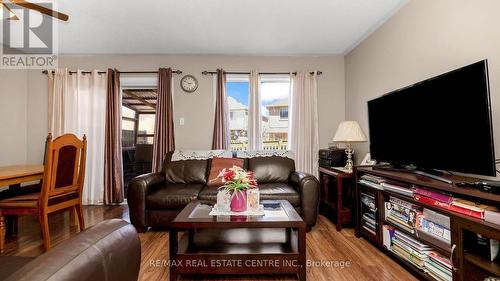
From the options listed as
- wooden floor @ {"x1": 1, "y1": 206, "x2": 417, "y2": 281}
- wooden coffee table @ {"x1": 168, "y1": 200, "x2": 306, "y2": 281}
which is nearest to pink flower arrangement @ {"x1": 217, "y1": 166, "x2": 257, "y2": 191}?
wooden coffee table @ {"x1": 168, "y1": 200, "x2": 306, "y2": 281}

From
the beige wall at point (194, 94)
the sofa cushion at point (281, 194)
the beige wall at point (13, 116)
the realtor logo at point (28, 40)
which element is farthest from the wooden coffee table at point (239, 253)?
the beige wall at point (13, 116)

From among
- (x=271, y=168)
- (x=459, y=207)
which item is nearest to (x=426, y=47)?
(x=459, y=207)

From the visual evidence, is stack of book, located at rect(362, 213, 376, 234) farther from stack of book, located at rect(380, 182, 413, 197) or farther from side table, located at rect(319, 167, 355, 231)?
stack of book, located at rect(380, 182, 413, 197)

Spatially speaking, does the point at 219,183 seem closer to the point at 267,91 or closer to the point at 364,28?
the point at 267,91

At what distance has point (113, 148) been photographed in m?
3.80

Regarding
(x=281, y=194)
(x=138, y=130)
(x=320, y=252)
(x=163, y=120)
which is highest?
(x=163, y=120)

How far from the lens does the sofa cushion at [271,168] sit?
10.7 feet

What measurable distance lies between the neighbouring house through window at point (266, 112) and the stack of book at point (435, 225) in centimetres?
247

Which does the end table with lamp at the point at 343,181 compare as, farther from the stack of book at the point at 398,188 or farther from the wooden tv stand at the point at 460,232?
the wooden tv stand at the point at 460,232

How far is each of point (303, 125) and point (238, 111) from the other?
3.56ft

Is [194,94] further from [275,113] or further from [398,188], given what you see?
[398,188]

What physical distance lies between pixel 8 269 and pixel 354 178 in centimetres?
271

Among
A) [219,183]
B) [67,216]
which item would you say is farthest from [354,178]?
[67,216]

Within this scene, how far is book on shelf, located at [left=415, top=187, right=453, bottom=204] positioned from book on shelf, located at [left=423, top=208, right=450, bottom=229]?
0.11 m
